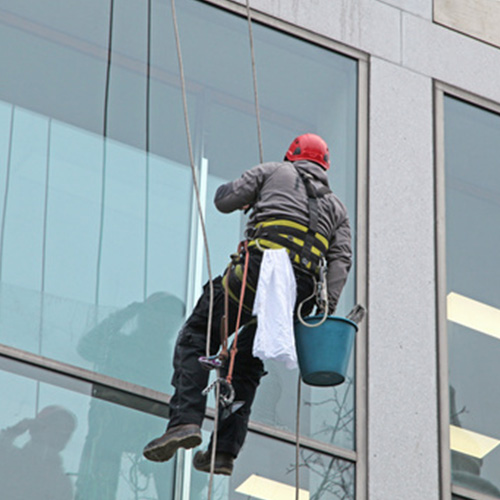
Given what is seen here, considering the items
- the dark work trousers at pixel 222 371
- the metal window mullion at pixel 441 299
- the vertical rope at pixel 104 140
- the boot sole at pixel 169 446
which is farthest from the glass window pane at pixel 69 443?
the metal window mullion at pixel 441 299

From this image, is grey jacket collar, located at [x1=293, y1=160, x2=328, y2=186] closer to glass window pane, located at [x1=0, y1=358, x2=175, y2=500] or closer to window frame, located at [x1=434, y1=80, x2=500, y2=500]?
glass window pane, located at [x1=0, y1=358, x2=175, y2=500]

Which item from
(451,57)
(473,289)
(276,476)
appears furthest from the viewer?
(451,57)

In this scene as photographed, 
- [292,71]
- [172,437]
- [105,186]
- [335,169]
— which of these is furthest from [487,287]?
[172,437]

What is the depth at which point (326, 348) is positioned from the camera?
8.33 m

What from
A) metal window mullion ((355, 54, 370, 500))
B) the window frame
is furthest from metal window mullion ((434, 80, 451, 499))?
metal window mullion ((355, 54, 370, 500))

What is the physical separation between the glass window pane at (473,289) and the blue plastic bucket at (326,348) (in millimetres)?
2769

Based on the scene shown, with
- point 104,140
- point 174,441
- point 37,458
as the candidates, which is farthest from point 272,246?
point 104,140

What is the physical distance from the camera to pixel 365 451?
1038 centimetres

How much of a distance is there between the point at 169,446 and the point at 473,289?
14.5 ft

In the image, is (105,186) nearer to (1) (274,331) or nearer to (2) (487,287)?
(1) (274,331)

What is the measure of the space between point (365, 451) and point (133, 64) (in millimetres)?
3513

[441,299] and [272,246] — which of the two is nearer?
[272,246]

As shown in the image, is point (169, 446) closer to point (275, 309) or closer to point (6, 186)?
A: point (275, 309)

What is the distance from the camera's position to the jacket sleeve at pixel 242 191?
8.51 meters
